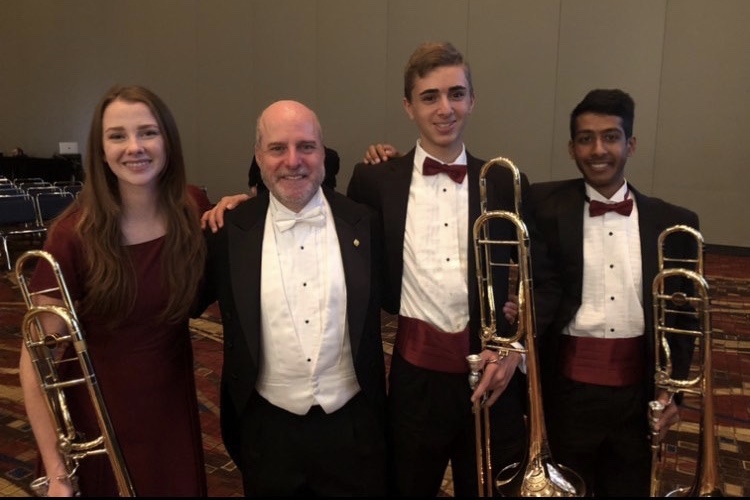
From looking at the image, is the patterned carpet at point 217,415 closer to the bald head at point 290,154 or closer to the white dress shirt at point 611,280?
the white dress shirt at point 611,280

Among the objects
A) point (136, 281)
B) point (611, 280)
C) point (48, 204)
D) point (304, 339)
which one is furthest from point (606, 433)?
point (48, 204)

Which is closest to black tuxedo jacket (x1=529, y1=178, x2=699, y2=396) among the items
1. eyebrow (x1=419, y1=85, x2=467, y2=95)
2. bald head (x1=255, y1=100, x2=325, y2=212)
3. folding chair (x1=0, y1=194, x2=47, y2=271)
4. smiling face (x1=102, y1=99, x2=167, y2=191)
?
eyebrow (x1=419, y1=85, x2=467, y2=95)

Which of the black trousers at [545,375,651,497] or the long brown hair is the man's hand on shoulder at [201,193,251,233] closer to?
the long brown hair

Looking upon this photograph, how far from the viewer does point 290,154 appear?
1828mm

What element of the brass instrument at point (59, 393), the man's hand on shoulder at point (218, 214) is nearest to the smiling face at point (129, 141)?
the man's hand on shoulder at point (218, 214)

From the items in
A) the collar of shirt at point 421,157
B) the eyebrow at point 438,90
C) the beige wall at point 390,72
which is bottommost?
the collar of shirt at point 421,157

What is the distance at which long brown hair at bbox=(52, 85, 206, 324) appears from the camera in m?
1.75

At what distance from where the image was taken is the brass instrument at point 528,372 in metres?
1.59

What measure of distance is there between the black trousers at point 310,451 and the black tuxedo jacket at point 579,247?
2.30 ft

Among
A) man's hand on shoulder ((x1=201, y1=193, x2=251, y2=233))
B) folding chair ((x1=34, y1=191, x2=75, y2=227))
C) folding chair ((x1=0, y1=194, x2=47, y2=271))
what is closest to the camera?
man's hand on shoulder ((x1=201, y1=193, x2=251, y2=233))

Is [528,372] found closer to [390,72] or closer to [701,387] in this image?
[701,387]

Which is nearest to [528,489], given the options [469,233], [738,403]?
[469,233]

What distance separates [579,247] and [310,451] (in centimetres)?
111

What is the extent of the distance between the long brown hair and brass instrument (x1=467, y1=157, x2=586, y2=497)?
35.1 inches
